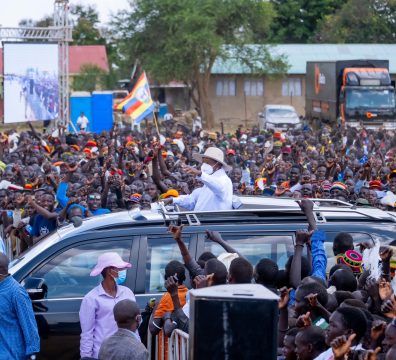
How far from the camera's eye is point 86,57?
62.0 m

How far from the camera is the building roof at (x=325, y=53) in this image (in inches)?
1949

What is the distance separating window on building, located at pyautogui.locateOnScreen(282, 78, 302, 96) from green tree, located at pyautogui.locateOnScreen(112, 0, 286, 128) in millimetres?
3979

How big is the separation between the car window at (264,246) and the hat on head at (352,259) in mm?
411

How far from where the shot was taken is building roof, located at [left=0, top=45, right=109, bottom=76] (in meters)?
60.9

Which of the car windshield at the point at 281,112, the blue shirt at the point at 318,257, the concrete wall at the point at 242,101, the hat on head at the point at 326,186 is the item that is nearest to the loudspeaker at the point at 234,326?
the blue shirt at the point at 318,257

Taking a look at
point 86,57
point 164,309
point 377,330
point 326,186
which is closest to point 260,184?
point 326,186

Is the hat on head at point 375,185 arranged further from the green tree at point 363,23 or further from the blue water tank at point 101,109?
the green tree at point 363,23

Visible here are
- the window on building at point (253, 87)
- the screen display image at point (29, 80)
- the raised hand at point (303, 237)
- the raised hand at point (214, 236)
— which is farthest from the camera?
the window on building at point (253, 87)

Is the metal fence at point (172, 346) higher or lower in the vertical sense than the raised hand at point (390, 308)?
lower

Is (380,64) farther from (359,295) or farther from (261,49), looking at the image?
(359,295)

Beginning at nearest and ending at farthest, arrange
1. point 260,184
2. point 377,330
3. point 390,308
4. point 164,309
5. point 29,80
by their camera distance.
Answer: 1. point 377,330
2. point 390,308
3. point 164,309
4. point 260,184
5. point 29,80

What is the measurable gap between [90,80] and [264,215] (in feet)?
153

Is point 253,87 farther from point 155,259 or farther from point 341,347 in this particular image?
point 341,347

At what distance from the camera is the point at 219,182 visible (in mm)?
8398
